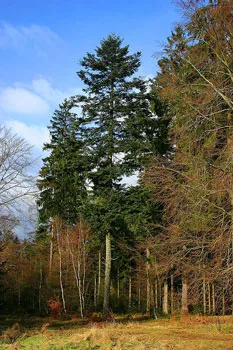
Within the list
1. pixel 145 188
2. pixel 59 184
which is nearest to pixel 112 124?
pixel 145 188

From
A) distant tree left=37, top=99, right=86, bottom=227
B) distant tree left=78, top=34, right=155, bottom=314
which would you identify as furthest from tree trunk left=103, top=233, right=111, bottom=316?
distant tree left=37, top=99, right=86, bottom=227

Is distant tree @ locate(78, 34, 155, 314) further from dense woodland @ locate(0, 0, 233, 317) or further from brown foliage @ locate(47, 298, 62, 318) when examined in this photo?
brown foliage @ locate(47, 298, 62, 318)

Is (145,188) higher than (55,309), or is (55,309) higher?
(145,188)

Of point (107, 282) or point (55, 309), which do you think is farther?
point (55, 309)

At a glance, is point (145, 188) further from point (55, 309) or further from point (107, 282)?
point (55, 309)

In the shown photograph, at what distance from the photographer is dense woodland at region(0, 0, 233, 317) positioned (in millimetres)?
9742

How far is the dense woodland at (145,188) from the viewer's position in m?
9.74

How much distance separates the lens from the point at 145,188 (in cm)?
1758

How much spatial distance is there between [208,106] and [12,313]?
78.5 ft

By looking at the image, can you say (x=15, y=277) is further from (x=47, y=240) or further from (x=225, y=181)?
(x=225, y=181)

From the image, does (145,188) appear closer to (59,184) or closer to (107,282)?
(107,282)

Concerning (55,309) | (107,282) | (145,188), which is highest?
(145,188)

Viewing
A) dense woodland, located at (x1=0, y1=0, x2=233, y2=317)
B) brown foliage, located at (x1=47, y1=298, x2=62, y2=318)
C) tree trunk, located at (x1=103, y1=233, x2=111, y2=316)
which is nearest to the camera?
dense woodland, located at (x1=0, y1=0, x2=233, y2=317)

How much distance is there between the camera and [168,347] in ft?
21.9
